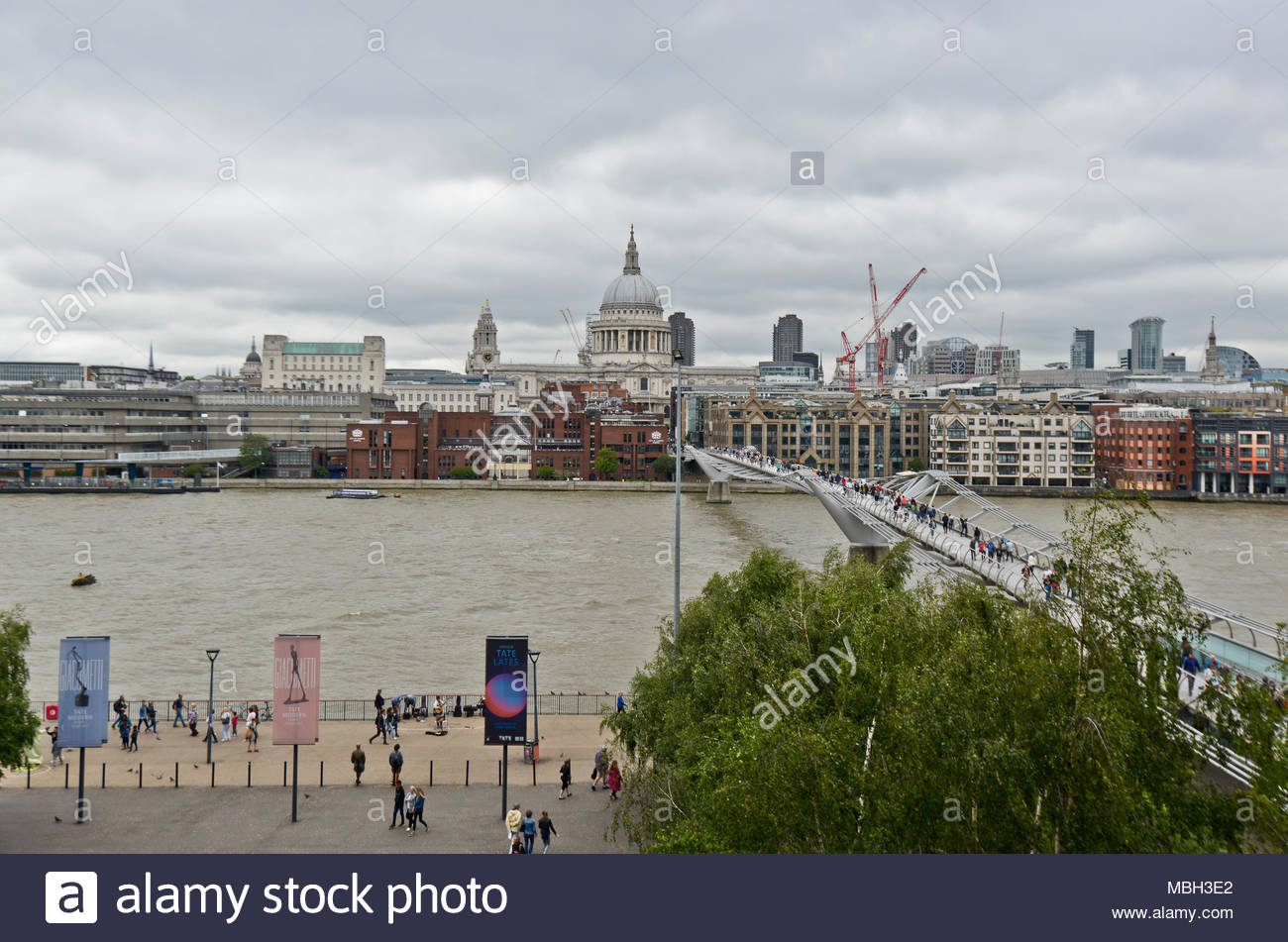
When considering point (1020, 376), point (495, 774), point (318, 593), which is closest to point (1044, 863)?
point (495, 774)

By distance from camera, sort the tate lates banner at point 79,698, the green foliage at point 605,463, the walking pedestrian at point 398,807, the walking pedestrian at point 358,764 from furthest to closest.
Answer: the green foliage at point 605,463, the walking pedestrian at point 358,764, the tate lates banner at point 79,698, the walking pedestrian at point 398,807

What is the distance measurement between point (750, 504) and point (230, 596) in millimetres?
32766

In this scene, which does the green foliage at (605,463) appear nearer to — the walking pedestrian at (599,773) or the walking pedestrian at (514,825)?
the walking pedestrian at (599,773)

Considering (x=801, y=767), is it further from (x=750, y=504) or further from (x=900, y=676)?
(x=750, y=504)

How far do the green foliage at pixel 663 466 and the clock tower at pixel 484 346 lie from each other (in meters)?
48.5

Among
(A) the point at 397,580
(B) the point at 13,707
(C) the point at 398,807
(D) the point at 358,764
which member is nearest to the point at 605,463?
(A) the point at 397,580

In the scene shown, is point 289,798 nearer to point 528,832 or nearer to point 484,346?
point 528,832

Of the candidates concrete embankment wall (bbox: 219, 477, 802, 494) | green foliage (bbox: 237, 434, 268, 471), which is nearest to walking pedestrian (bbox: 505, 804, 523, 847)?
concrete embankment wall (bbox: 219, 477, 802, 494)

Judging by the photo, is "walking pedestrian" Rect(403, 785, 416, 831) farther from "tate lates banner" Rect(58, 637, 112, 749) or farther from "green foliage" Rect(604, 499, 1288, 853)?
"tate lates banner" Rect(58, 637, 112, 749)

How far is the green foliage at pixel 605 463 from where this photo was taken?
66250 mm

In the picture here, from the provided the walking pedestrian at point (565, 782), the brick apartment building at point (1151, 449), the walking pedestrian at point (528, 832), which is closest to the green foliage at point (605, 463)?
the brick apartment building at point (1151, 449)

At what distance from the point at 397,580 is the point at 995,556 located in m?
14.2

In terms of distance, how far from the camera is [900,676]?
255 inches

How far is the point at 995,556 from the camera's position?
1725 cm
